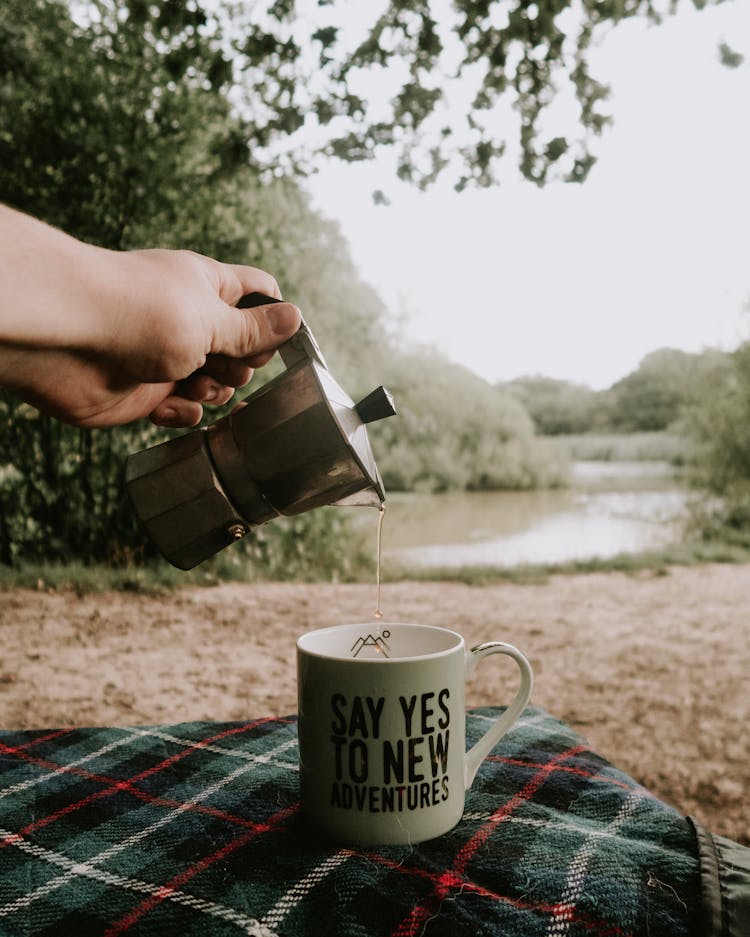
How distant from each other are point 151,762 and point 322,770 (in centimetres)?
22

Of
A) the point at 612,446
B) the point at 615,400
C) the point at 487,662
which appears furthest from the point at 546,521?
the point at 487,662

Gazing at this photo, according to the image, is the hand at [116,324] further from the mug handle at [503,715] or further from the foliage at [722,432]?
the foliage at [722,432]

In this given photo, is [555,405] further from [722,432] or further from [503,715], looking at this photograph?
[503,715]

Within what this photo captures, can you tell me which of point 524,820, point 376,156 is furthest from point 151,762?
point 376,156

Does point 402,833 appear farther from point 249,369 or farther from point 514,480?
point 514,480

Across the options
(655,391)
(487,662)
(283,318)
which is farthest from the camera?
(655,391)

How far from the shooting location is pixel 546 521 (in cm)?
360

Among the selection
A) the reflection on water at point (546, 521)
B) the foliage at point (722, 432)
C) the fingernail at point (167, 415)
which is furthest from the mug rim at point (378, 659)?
the foliage at point (722, 432)

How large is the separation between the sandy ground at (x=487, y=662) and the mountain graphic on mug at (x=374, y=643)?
3.51 ft

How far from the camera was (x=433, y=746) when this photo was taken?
56 centimetres

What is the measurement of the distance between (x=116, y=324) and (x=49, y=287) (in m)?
0.07

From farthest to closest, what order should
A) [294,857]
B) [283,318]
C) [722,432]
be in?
1. [722,432]
2. [283,318]
3. [294,857]

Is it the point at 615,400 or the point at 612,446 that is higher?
the point at 615,400

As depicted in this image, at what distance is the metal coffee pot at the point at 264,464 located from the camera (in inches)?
26.9
